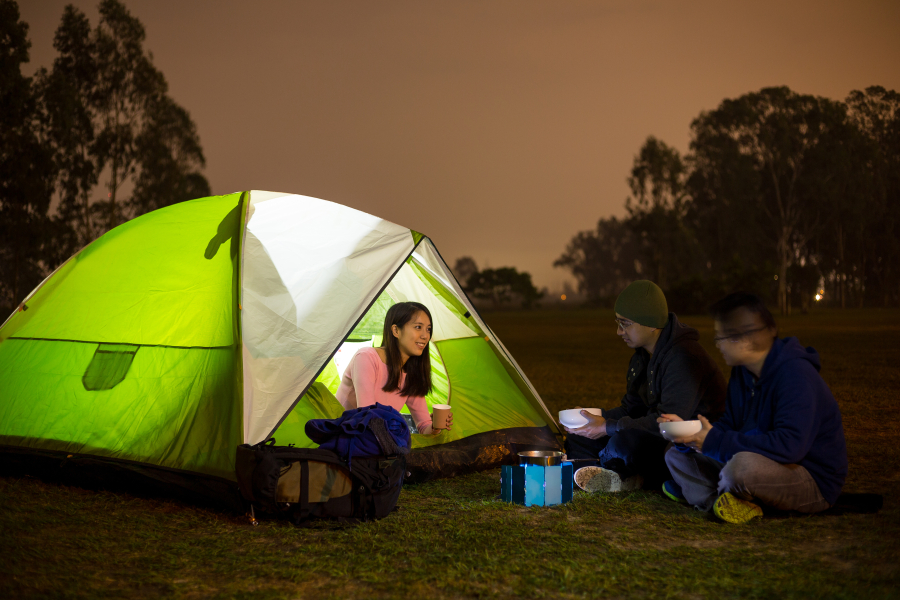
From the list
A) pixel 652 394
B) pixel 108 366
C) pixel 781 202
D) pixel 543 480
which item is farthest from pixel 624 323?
pixel 781 202

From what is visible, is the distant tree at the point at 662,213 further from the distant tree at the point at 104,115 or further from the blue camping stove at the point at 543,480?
the blue camping stove at the point at 543,480

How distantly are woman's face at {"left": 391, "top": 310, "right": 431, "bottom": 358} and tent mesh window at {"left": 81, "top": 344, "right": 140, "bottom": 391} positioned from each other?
1.80 metres

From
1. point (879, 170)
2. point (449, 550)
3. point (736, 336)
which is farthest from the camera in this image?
point (879, 170)

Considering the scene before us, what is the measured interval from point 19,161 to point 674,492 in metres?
27.7

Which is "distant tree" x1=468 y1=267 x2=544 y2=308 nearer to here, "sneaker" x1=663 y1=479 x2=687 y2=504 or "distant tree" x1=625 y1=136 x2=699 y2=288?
"distant tree" x1=625 y1=136 x2=699 y2=288

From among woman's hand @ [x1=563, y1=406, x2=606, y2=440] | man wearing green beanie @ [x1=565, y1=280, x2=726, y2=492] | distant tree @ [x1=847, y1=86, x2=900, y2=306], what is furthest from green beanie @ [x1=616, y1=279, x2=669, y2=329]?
distant tree @ [x1=847, y1=86, x2=900, y2=306]

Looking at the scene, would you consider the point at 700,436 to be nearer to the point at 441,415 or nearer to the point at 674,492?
the point at 674,492

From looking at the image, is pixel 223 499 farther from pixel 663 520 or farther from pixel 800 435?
pixel 800 435

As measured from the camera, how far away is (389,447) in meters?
4.03

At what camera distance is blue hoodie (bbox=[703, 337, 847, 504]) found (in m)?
3.41

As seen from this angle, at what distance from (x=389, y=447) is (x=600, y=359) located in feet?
36.0

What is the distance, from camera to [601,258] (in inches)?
3937

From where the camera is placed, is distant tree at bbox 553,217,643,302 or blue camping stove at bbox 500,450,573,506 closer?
blue camping stove at bbox 500,450,573,506

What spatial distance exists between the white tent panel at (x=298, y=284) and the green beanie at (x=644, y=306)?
1.52 metres
